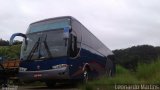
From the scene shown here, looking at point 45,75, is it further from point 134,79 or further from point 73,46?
point 134,79

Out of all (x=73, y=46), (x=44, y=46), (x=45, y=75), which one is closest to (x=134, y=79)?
(x=73, y=46)

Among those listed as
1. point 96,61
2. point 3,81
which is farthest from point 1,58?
point 96,61

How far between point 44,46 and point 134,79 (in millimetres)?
5453

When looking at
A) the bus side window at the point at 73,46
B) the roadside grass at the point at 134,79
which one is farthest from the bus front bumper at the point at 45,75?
the roadside grass at the point at 134,79

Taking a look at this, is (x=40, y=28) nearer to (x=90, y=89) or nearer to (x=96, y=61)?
(x=96, y=61)

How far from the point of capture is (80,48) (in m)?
18.1

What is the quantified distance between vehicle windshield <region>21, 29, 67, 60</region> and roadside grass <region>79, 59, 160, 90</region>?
257 cm

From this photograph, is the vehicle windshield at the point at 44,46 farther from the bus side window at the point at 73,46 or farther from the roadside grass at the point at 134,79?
the roadside grass at the point at 134,79

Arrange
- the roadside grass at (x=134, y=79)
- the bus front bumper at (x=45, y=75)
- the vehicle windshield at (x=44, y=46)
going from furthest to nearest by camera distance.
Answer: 1. the vehicle windshield at (x=44, y=46)
2. the bus front bumper at (x=45, y=75)
3. the roadside grass at (x=134, y=79)

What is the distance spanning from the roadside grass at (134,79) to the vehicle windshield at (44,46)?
8.42 ft

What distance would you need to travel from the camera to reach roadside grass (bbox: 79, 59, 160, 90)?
12.2 m

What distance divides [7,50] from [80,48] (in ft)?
33.9

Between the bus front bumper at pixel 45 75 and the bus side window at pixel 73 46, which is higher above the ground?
the bus side window at pixel 73 46

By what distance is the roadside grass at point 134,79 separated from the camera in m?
12.2
